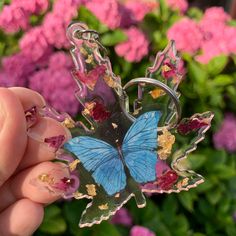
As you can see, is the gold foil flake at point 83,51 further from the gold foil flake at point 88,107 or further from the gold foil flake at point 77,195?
the gold foil flake at point 77,195

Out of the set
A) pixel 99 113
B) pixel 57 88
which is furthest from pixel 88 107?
pixel 57 88

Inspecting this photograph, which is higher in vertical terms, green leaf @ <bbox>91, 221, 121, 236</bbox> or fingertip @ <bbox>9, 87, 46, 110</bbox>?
fingertip @ <bbox>9, 87, 46, 110</bbox>

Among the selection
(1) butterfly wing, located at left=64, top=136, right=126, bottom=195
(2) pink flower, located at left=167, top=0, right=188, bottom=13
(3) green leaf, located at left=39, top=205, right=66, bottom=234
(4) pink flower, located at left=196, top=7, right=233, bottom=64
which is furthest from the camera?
(2) pink flower, located at left=167, top=0, right=188, bottom=13

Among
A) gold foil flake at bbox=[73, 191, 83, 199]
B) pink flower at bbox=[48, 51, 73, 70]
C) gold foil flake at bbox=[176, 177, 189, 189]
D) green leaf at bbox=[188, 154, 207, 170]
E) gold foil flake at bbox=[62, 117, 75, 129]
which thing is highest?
gold foil flake at bbox=[62, 117, 75, 129]

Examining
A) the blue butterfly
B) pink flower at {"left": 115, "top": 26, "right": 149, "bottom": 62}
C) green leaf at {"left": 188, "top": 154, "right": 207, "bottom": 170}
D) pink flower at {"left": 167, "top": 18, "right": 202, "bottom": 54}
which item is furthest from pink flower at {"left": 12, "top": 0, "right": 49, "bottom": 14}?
the blue butterfly

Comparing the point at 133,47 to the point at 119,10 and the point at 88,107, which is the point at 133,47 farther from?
the point at 88,107

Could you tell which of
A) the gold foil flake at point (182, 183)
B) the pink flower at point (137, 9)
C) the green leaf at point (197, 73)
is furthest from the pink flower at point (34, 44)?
the gold foil flake at point (182, 183)

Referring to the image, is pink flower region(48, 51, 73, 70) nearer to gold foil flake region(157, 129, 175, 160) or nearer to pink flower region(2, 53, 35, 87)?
pink flower region(2, 53, 35, 87)
